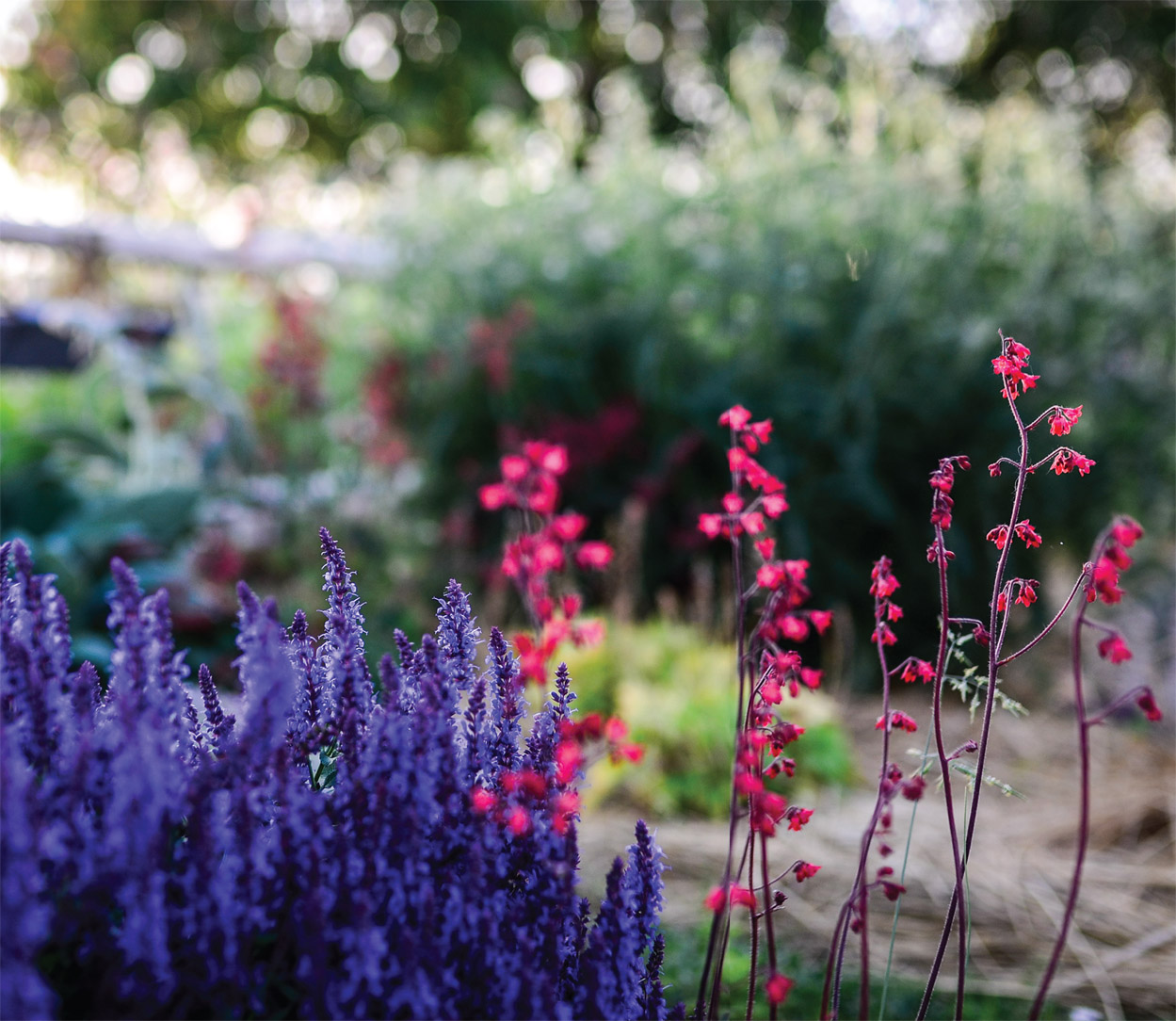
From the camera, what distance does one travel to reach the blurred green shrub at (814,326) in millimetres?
4629

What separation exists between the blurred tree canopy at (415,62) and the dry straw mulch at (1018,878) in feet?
34.8

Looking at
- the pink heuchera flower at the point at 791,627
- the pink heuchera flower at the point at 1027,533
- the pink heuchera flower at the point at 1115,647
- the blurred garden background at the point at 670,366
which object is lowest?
the pink heuchera flower at the point at 1115,647

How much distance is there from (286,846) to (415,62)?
1368 cm

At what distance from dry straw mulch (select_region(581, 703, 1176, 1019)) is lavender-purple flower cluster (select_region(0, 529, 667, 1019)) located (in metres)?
1.29

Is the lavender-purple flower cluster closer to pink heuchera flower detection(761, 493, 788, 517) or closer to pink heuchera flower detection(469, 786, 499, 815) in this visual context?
pink heuchera flower detection(469, 786, 499, 815)

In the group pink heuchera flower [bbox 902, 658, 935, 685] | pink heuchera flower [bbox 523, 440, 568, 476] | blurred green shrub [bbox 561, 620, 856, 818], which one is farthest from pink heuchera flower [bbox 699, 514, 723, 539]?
blurred green shrub [bbox 561, 620, 856, 818]

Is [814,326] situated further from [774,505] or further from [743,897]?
[743,897]

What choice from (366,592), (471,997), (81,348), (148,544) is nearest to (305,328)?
(81,348)

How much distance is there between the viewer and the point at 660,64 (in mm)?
13648

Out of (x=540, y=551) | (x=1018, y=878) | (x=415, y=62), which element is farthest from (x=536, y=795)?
(x=415, y=62)

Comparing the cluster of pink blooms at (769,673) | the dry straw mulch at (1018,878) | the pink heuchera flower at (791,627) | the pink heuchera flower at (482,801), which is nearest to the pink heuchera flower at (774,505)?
the cluster of pink blooms at (769,673)

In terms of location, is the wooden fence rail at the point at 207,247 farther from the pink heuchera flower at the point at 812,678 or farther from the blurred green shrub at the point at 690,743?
the pink heuchera flower at the point at 812,678

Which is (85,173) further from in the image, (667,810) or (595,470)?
(667,810)

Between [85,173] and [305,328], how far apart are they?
9.66 meters
